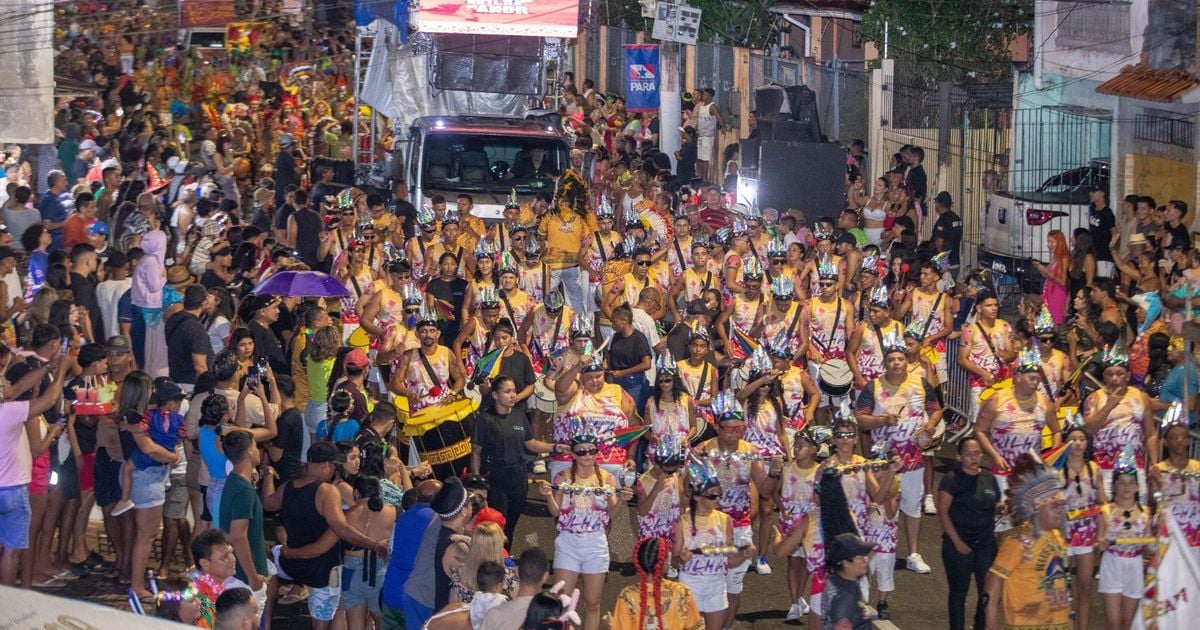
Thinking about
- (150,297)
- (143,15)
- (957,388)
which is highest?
(143,15)

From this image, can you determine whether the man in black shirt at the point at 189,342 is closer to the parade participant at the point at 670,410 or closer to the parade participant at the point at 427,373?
the parade participant at the point at 427,373

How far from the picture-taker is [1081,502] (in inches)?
427

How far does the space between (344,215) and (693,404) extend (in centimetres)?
759

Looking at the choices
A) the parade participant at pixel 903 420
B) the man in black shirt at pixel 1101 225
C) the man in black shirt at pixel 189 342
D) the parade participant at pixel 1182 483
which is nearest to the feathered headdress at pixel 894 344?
the parade participant at pixel 903 420

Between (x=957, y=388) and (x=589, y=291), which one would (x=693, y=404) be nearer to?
(x=957, y=388)

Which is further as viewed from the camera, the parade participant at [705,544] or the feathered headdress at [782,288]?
the feathered headdress at [782,288]

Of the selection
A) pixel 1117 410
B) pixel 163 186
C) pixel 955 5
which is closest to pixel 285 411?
pixel 1117 410

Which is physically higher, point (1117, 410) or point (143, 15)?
point (143, 15)

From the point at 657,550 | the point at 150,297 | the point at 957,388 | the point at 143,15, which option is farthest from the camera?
the point at 143,15

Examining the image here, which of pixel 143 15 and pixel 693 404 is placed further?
pixel 143 15

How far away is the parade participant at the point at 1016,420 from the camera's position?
12062mm

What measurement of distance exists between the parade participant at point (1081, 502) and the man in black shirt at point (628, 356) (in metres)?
4.07

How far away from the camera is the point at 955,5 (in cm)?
3234

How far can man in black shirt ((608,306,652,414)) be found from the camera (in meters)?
14.2
